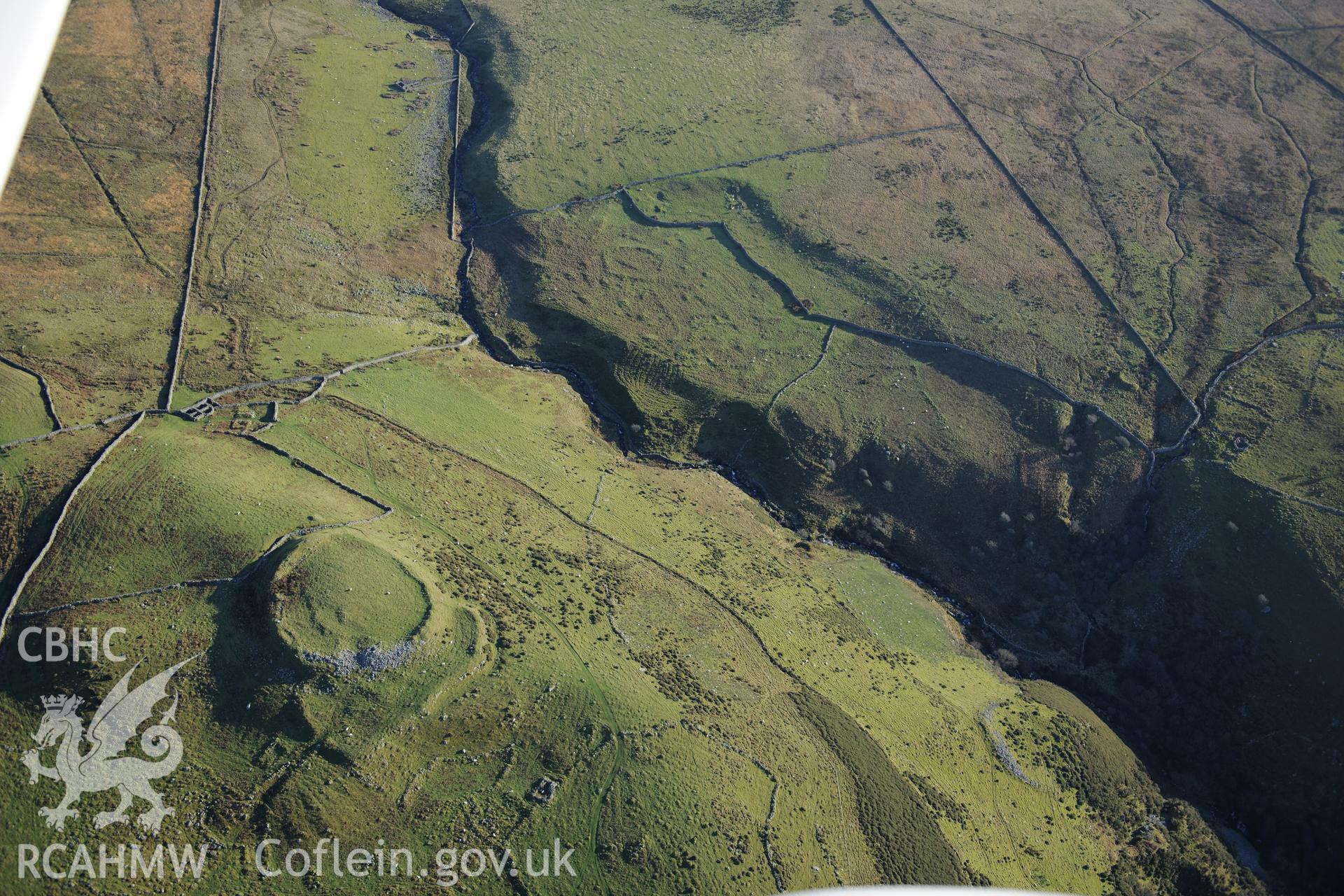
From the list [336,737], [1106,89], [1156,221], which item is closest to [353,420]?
[336,737]

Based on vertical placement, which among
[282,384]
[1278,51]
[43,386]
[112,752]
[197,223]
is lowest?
[112,752]

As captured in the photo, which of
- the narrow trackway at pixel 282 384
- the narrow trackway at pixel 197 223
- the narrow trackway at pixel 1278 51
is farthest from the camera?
the narrow trackway at pixel 1278 51

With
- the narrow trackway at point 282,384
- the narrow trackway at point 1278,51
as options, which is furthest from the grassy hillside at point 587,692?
the narrow trackway at point 1278,51

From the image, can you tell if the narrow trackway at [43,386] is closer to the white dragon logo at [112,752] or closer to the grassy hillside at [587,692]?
the grassy hillside at [587,692]

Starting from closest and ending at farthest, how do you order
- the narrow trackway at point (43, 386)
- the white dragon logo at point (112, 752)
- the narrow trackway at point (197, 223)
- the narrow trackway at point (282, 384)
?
the white dragon logo at point (112, 752)
the narrow trackway at point (282, 384)
the narrow trackway at point (43, 386)
the narrow trackway at point (197, 223)

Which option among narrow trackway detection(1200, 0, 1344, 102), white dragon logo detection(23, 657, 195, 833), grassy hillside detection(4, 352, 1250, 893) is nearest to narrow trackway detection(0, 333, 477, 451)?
grassy hillside detection(4, 352, 1250, 893)

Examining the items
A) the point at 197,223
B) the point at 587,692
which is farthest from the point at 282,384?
the point at 587,692

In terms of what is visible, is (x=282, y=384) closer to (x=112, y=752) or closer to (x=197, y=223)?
(x=197, y=223)

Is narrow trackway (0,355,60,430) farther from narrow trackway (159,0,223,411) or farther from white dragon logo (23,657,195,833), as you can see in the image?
white dragon logo (23,657,195,833)
